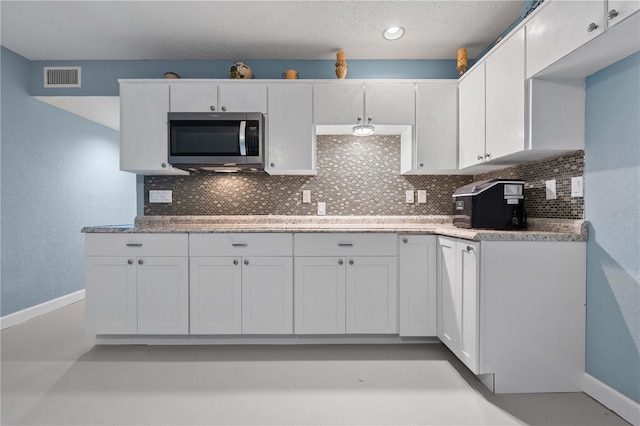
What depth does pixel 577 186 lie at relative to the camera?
1.68 metres

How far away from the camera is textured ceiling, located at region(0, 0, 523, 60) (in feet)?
6.87

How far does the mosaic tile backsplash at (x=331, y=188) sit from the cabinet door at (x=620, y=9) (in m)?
1.65

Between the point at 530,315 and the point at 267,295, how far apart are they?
64.5 inches

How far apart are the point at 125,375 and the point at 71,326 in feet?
4.20

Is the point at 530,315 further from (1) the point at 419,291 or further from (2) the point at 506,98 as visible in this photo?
(2) the point at 506,98

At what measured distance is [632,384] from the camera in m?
1.41

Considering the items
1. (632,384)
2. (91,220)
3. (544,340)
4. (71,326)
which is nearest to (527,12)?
(544,340)

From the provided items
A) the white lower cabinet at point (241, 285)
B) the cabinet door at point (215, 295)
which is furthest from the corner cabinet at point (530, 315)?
the cabinet door at point (215, 295)

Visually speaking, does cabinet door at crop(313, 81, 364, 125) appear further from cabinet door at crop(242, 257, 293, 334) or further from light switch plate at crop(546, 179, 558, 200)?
light switch plate at crop(546, 179, 558, 200)

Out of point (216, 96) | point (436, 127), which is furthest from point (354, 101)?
point (216, 96)

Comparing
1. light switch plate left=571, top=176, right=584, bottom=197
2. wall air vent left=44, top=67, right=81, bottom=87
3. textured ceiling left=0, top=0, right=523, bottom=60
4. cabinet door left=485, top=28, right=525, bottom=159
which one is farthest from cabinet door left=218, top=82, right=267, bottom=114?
light switch plate left=571, top=176, right=584, bottom=197

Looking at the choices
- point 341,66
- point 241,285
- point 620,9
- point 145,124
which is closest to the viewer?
point 620,9

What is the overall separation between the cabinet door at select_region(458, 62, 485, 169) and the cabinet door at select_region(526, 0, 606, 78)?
0.46m

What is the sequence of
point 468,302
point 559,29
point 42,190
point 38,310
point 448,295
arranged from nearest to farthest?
point 559,29 < point 468,302 < point 448,295 < point 38,310 < point 42,190
